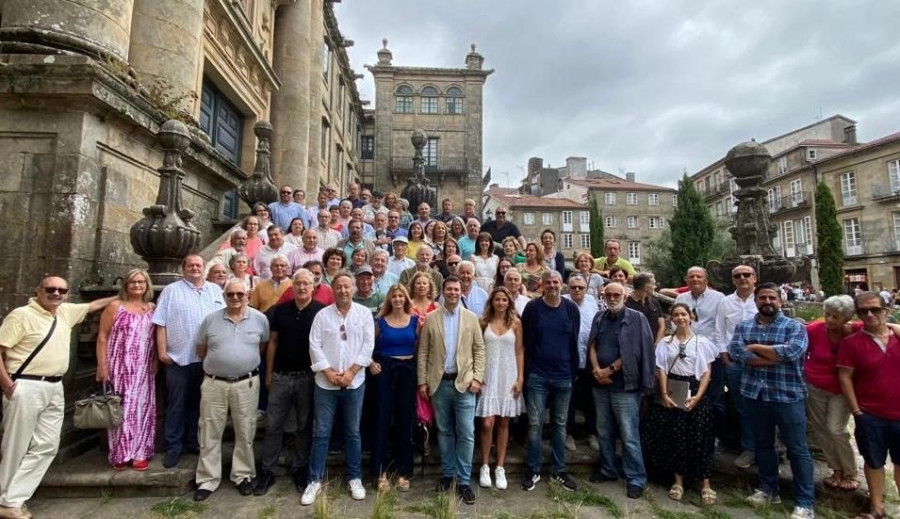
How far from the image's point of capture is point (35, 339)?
3730mm

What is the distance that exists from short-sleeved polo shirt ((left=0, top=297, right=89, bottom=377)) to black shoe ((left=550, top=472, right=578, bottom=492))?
4557mm

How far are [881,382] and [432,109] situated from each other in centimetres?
3544

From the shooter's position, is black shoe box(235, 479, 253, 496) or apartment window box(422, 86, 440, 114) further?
apartment window box(422, 86, 440, 114)

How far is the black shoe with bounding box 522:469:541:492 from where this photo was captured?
4320mm

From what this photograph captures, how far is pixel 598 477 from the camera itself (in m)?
4.52

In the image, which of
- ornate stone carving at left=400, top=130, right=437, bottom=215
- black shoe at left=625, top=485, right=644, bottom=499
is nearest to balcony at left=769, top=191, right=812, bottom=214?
ornate stone carving at left=400, top=130, right=437, bottom=215

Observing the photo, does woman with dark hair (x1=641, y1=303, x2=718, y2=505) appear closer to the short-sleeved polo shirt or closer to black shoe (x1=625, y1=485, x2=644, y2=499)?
black shoe (x1=625, y1=485, x2=644, y2=499)

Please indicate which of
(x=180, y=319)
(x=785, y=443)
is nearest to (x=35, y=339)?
(x=180, y=319)

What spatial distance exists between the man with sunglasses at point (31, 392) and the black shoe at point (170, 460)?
0.85 meters

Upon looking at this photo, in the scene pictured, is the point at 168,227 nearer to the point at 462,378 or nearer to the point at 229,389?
the point at 229,389

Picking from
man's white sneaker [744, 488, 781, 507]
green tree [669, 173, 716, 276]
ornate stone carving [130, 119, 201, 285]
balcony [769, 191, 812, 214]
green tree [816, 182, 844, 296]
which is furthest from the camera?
balcony [769, 191, 812, 214]

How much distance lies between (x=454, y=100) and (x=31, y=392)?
119 ft

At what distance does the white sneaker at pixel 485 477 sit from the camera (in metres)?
4.36

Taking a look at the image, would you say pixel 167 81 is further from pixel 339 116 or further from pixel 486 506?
pixel 339 116
